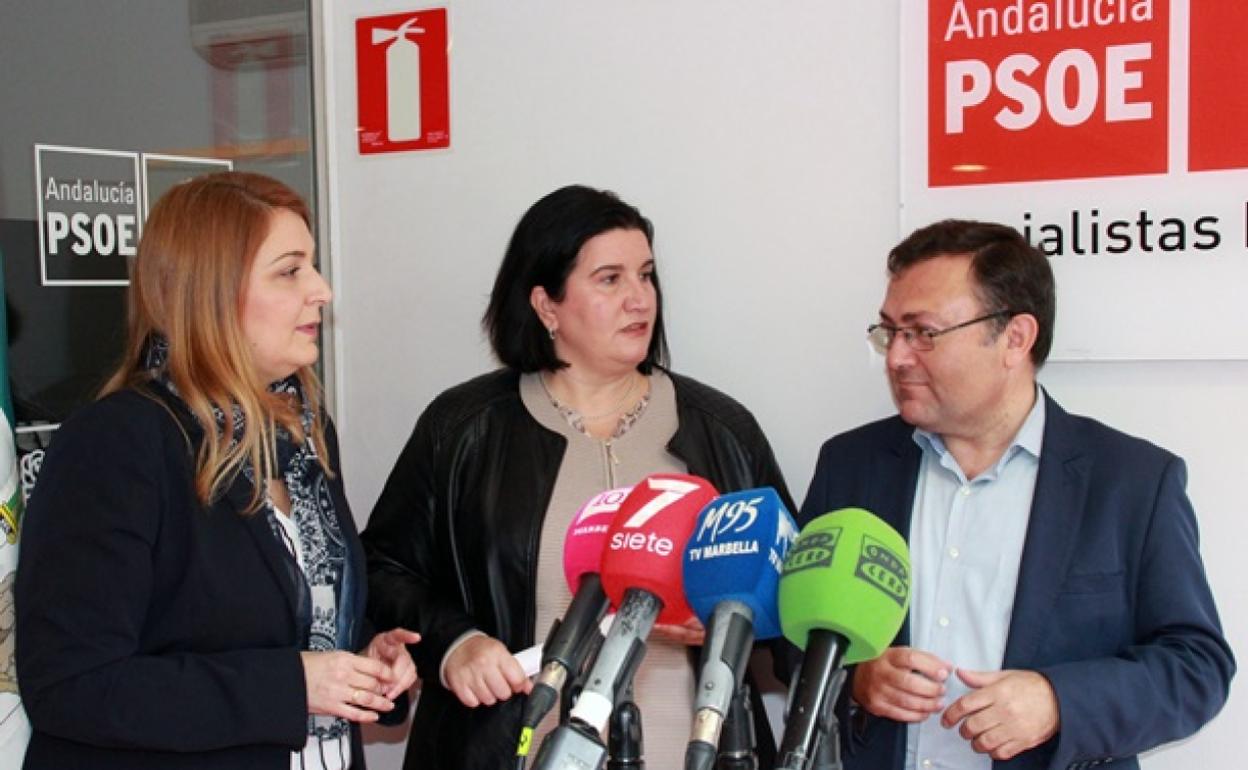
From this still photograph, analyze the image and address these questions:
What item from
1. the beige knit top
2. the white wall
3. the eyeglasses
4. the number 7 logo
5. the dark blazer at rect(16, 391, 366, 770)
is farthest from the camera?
the white wall

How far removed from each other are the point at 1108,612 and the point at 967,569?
0.75ft

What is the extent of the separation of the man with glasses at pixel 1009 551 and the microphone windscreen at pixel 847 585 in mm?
499

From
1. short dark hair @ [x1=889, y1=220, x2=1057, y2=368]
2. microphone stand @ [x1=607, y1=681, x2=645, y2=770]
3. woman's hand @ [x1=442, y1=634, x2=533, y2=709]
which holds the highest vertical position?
short dark hair @ [x1=889, y1=220, x2=1057, y2=368]

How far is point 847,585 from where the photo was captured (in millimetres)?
1298

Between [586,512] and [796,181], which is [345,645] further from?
[796,181]

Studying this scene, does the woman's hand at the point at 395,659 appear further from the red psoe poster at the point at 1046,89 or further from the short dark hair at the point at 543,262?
the red psoe poster at the point at 1046,89

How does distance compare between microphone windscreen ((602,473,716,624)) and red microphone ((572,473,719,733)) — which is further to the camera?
microphone windscreen ((602,473,716,624))

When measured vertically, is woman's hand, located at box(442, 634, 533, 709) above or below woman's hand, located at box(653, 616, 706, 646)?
below

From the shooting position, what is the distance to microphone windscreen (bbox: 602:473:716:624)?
54.3 inches

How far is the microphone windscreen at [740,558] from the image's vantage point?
1347 millimetres

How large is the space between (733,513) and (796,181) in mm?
1497

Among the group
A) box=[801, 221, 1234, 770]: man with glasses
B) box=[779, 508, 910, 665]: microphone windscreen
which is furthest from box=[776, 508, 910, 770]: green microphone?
box=[801, 221, 1234, 770]: man with glasses

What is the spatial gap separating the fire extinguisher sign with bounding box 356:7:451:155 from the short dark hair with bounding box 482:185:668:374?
0.69 metres

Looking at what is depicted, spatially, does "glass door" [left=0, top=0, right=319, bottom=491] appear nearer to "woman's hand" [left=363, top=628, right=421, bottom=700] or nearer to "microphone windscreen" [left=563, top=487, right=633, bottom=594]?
"woman's hand" [left=363, top=628, right=421, bottom=700]
